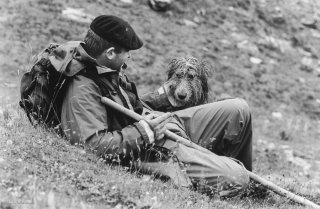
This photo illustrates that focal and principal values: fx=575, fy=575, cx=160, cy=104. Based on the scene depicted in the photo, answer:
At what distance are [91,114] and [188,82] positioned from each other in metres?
2.38

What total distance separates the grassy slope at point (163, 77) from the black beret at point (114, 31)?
3.58 ft

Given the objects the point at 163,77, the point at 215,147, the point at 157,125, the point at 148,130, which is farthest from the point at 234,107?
the point at 163,77

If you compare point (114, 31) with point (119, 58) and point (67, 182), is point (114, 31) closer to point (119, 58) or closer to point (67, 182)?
point (119, 58)

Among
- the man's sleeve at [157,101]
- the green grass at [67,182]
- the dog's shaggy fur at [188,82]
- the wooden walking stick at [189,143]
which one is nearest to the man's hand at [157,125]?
the wooden walking stick at [189,143]

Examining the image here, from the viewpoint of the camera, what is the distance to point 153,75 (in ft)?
38.6

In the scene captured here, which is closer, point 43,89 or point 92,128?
point 92,128

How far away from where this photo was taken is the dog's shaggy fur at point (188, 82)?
7172 mm

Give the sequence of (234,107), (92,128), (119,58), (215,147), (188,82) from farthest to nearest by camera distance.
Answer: (188,82), (215,147), (234,107), (119,58), (92,128)

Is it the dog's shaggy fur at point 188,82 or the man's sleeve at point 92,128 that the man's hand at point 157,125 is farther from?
the dog's shaggy fur at point 188,82

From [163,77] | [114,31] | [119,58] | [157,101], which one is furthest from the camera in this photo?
[163,77]

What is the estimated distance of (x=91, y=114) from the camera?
17.1ft

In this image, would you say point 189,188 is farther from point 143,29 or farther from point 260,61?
point 260,61

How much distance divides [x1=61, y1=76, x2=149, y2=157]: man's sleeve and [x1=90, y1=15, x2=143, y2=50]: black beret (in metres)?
0.52

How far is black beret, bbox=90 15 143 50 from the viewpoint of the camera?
5.49m
